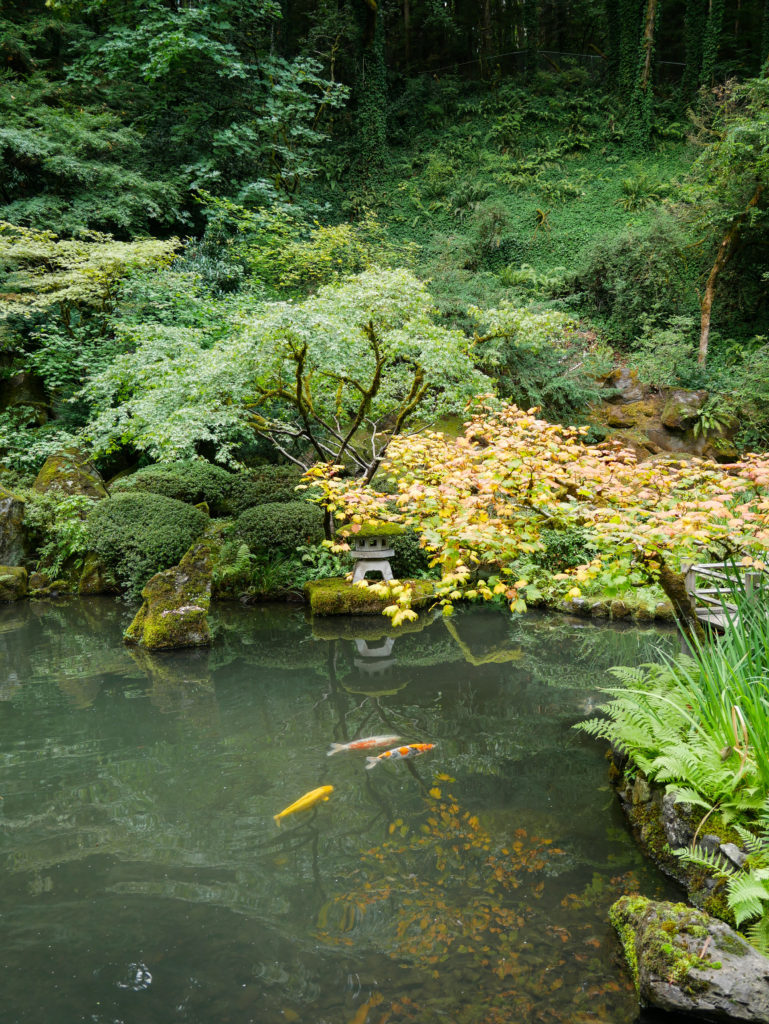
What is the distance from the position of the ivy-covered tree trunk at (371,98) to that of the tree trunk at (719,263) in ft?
33.4

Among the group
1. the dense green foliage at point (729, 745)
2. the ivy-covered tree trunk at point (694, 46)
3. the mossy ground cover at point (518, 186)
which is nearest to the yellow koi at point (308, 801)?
the dense green foliage at point (729, 745)

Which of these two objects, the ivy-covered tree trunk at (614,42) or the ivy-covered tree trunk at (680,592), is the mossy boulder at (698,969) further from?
the ivy-covered tree trunk at (614,42)

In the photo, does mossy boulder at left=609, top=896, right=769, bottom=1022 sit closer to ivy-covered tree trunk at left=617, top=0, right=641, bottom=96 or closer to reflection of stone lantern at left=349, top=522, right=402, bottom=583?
reflection of stone lantern at left=349, top=522, right=402, bottom=583

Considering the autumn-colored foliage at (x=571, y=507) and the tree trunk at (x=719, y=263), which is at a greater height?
the tree trunk at (x=719, y=263)

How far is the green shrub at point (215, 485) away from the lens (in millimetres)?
9070

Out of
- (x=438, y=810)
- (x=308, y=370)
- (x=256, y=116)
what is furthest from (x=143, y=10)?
(x=438, y=810)

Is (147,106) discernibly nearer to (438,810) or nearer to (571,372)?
(571,372)

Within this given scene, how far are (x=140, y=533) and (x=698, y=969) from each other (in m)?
7.11

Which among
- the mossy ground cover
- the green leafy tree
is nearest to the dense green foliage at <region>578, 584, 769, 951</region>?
the green leafy tree

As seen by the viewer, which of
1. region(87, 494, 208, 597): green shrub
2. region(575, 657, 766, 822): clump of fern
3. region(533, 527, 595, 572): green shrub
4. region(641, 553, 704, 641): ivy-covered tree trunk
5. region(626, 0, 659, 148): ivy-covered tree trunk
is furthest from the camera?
region(626, 0, 659, 148): ivy-covered tree trunk

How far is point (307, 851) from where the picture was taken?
3.09m

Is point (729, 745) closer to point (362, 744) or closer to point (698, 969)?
point (698, 969)

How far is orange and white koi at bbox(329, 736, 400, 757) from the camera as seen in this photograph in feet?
13.5

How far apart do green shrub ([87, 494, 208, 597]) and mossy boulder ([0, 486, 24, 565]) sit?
1.42 metres
